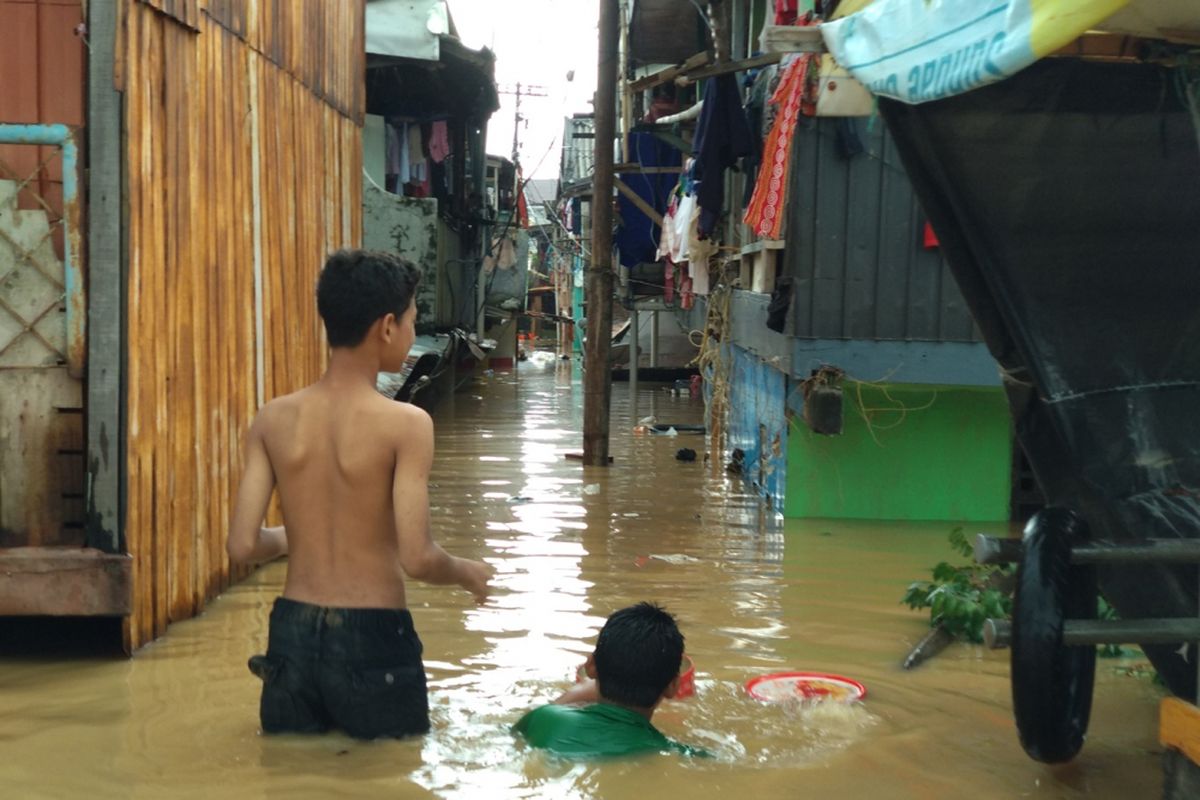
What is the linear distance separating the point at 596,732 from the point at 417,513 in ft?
3.13

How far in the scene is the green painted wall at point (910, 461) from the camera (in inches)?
392

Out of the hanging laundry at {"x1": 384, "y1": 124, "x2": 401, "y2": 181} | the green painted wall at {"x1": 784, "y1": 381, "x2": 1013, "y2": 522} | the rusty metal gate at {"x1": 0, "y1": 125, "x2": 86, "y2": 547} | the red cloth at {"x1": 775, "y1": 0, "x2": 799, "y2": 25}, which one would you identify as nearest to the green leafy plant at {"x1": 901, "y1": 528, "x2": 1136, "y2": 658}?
the green painted wall at {"x1": 784, "y1": 381, "x2": 1013, "y2": 522}

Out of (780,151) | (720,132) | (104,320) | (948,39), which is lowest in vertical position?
(104,320)

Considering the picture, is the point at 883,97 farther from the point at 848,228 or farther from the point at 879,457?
the point at 879,457

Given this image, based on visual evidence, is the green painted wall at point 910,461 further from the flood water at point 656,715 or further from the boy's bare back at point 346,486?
the boy's bare back at point 346,486

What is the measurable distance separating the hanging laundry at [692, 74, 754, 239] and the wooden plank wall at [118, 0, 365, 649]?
3.76m

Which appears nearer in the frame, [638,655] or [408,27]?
[638,655]

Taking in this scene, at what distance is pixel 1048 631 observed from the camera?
368 centimetres

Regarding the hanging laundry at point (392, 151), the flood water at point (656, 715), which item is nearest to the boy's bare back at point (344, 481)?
the flood water at point (656, 715)

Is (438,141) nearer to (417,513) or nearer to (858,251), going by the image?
(858,251)

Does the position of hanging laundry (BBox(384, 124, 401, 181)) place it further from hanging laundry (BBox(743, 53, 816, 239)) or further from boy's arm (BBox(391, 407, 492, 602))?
boy's arm (BBox(391, 407, 492, 602))

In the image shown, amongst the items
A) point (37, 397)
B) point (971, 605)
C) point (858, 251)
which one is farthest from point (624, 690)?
point (858, 251)

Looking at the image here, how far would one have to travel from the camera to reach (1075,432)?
14.3 feet

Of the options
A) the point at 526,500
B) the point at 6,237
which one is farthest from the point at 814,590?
the point at 6,237
